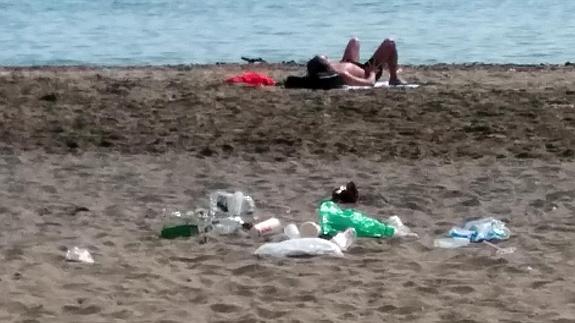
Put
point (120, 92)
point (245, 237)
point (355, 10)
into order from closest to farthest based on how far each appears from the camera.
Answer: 1. point (245, 237)
2. point (120, 92)
3. point (355, 10)

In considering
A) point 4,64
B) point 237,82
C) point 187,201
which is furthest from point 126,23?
point 187,201

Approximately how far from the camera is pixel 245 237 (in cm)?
729

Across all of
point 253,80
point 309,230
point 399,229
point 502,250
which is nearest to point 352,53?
point 253,80

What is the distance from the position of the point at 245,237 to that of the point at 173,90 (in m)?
7.46

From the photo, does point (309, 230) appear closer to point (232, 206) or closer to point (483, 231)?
point (232, 206)

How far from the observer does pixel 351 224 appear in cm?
734

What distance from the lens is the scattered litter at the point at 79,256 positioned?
664 centimetres

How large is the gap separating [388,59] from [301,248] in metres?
7.90

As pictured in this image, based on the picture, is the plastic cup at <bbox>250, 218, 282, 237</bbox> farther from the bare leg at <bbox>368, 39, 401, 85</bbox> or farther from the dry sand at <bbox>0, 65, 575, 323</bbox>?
the bare leg at <bbox>368, 39, 401, 85</bbox>

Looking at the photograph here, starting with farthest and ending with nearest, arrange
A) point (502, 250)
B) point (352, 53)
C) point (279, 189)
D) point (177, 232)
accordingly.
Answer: point (352, 53)
point (279, 189)
point (177, 232)
point (502, 250)

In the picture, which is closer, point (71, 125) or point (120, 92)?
point (71, 125)

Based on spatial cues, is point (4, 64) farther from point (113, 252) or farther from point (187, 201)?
point (113, 252)

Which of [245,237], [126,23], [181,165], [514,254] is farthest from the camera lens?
[126,23]

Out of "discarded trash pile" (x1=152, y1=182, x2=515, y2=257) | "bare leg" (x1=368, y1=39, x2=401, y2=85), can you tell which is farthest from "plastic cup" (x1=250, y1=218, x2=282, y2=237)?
"bare leg" (x1=368, y1=39, x2=401, y2=85)
